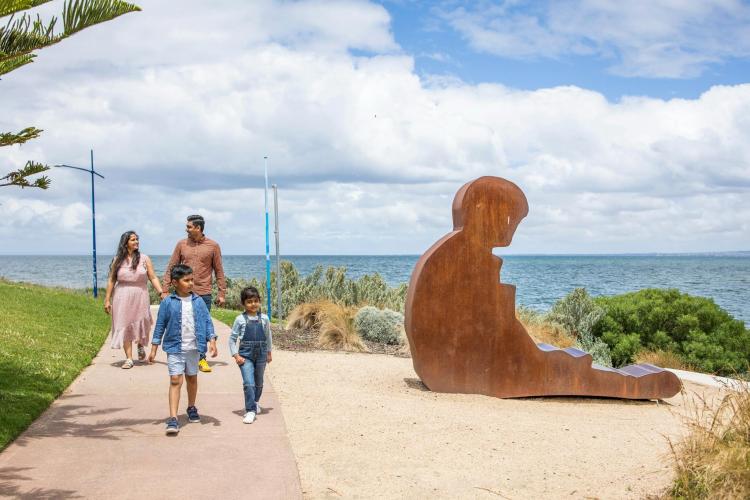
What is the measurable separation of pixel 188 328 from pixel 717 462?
4308 millimetres

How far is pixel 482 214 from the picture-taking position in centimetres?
869

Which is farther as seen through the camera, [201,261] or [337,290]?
[337,290]

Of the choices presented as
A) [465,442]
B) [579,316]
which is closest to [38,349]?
[465,442]

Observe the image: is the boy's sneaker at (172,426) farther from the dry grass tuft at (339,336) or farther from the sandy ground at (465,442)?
the dry grass tuft at (339,336)

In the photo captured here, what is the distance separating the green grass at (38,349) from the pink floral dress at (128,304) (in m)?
0.69

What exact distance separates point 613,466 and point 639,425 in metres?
1.95

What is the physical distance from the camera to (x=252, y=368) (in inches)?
280

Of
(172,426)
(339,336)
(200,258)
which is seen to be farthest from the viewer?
(339,336)

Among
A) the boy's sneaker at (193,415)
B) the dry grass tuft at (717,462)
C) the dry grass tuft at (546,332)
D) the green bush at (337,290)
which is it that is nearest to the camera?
the dry grass tuft at (717,462)

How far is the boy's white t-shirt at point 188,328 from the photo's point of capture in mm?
6633

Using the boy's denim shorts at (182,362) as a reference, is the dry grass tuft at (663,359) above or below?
below

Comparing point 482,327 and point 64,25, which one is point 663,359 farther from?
point 64,25

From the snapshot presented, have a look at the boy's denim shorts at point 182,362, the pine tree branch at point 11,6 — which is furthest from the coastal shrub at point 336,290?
the pine tree branch at point 11,6

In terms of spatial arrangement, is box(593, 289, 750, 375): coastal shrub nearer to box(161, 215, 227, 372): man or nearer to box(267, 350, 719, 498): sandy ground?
box(267, 350, 719, 498): sandy ground
